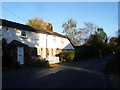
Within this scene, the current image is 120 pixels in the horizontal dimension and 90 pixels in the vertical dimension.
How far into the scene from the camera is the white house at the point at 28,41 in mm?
16337

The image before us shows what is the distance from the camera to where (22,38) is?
62.8ft

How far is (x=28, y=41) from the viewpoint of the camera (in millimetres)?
20156

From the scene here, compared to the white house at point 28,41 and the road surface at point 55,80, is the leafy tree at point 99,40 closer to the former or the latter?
the white house at point 28,41

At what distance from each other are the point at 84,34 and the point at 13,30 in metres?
38.5

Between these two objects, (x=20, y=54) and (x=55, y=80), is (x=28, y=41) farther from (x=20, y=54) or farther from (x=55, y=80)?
(x=55, y=80)

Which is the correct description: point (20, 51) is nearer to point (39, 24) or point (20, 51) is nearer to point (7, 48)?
point (7, 48)

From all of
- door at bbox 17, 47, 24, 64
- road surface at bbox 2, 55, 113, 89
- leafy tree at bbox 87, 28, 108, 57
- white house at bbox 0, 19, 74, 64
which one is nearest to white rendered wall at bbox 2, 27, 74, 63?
white house at bbox 0, 19, 74, 64

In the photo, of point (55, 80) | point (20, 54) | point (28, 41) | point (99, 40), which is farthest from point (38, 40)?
point (99, 40)

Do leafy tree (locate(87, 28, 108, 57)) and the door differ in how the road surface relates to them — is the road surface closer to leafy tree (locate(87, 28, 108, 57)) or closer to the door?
the door

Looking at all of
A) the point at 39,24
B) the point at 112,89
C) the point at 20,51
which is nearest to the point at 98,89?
the point at 112,89

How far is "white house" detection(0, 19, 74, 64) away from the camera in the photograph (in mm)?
16337

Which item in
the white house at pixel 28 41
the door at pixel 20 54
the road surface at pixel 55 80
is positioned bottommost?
the road surface at pixel 55 80

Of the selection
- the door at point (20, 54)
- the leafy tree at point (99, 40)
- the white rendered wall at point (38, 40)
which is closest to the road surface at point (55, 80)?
the door at point (20, 54)

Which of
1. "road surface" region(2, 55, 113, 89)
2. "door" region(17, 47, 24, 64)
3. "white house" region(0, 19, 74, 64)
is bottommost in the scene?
"road surface" region(2, 55, 113, 89)
